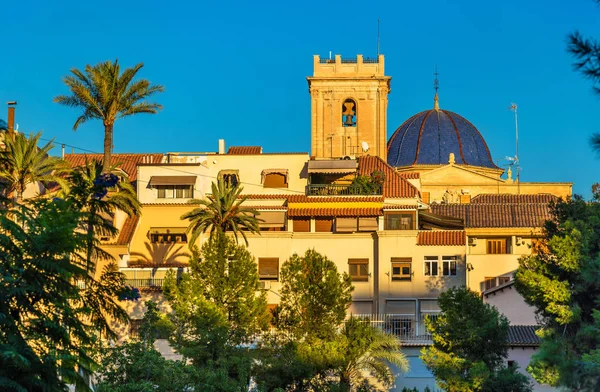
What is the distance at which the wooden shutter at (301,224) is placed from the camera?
62.8 metres

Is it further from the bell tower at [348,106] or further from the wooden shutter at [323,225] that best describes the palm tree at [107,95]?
the bell tower at [348,106]

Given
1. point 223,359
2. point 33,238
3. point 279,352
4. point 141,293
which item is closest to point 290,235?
point 141,293

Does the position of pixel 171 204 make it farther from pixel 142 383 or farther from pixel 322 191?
pixel 142 383

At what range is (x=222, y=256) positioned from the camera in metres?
51.3

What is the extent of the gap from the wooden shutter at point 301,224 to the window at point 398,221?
13.2ft

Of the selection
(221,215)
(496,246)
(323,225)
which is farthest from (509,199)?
(221,215)

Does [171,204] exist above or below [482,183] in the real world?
below

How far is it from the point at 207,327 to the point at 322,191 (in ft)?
61.2

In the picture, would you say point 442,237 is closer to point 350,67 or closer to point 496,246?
point 496,246

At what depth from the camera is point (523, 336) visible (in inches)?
2098

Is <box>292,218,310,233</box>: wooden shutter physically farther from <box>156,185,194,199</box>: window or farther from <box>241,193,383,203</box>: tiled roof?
<box>156,185,194,199</box>: window

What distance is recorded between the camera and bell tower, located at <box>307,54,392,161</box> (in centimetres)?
8831

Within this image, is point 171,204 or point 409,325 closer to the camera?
point 409,325

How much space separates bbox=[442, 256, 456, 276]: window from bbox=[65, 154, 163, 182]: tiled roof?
1780 cm
